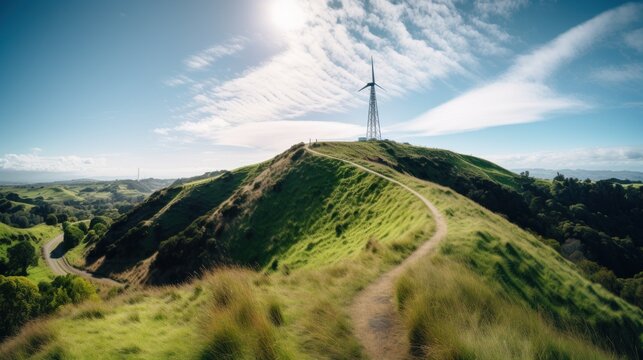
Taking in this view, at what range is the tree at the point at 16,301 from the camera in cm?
3784

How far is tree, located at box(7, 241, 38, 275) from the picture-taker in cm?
7734

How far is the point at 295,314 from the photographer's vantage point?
789cm

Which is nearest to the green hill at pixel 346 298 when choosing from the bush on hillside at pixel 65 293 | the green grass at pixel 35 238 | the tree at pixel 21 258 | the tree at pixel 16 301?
the bush on hillside at pixel 65 293

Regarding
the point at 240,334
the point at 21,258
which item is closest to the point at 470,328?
the point at 240,334

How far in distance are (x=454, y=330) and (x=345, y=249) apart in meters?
25.5

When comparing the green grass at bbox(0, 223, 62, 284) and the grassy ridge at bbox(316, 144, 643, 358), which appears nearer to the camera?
the grassy ridge at bbox(316, 144, 643, 358)

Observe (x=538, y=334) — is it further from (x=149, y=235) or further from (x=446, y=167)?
(x=446, y=167)

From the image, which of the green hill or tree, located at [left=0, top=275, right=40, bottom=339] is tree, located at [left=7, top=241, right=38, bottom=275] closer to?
tree, located at [left=0, top=275, right=40, bottom=339]

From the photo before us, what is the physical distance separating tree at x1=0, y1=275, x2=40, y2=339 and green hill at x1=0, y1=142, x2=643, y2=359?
14.1m

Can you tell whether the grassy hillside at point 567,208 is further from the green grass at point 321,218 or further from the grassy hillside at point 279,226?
the grassy hillside at point 279,226

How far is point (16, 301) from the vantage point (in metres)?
42.0

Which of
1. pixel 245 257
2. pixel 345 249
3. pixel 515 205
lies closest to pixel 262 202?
pixel 245 257

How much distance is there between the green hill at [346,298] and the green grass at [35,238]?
147 ft

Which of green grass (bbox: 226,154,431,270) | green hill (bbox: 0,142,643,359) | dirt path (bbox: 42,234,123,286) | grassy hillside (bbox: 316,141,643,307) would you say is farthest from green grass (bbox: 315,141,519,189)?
dirt path (bbox: 42,234,123,286)
